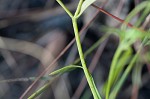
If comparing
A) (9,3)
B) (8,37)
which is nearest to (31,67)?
(8,37)

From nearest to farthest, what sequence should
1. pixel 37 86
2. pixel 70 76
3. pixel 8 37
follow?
pixel 37 86, pixel 70 76, pixel 8 37

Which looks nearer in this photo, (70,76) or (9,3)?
(70,76)

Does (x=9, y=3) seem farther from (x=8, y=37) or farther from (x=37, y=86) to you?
(x=37, y=86)

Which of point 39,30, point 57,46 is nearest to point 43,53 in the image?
point 57,46

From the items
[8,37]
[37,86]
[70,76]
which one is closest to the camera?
[37,86]

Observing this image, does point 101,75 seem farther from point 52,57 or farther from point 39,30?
point 39,30

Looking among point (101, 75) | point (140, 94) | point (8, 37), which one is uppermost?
point (8, 37)

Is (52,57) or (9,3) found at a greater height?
(9,3)
